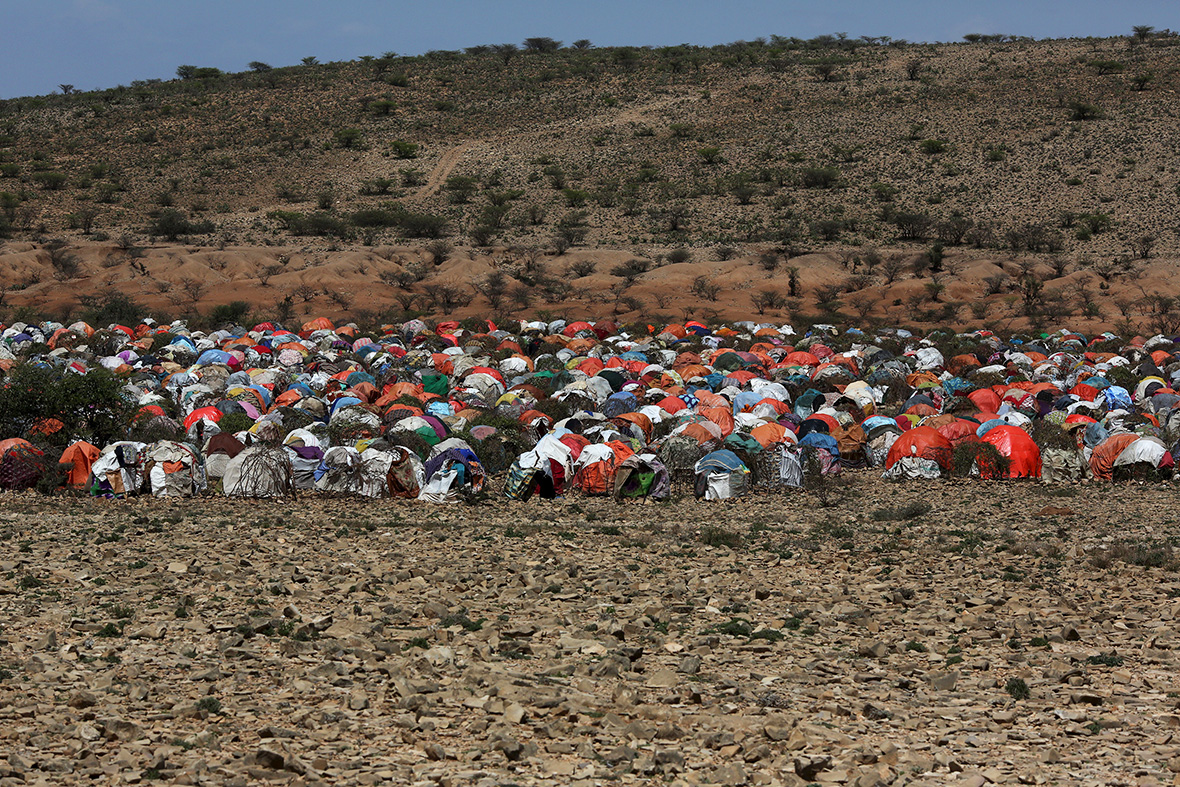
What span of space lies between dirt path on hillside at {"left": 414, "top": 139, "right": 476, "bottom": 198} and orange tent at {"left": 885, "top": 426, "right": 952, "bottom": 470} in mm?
52243

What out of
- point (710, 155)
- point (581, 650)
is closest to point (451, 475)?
point (581, 650)

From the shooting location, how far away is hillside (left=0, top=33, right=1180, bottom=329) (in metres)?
54.1

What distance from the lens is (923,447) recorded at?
23.3 meters

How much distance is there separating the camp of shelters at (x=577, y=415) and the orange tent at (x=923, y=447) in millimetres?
52

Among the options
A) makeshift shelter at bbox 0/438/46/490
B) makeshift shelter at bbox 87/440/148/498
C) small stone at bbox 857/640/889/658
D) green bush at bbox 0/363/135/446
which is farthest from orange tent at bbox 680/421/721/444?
makeshift shelter at bbox 0/438/46/490

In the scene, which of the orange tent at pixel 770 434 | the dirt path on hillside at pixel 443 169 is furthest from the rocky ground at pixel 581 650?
the dirt path on hillside at pixel 443 169

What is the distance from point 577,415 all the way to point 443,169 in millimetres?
53313

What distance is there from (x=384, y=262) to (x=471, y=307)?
865 cm

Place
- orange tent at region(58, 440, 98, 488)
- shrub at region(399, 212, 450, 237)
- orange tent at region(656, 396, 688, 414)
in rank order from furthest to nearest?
shrub at region(399, 212, 450, 237) → orange tent at region(656, 396, 688, 414) → orange tent at region(58, 440, 98, 488)

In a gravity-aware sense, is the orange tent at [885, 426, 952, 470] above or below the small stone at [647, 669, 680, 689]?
above

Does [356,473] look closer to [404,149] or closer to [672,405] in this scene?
[672,405]

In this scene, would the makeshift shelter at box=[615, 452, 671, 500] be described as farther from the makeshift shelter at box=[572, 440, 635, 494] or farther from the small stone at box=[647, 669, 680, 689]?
the small stone at box=[647, 669, 680, 689]

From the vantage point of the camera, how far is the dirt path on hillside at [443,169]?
71375 millimetres

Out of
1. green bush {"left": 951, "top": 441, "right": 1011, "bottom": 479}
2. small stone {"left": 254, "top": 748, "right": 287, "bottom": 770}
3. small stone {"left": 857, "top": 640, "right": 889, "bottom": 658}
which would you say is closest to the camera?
small stone {"left": 254, "top": 748, "right": 287, "bottom": 770}
